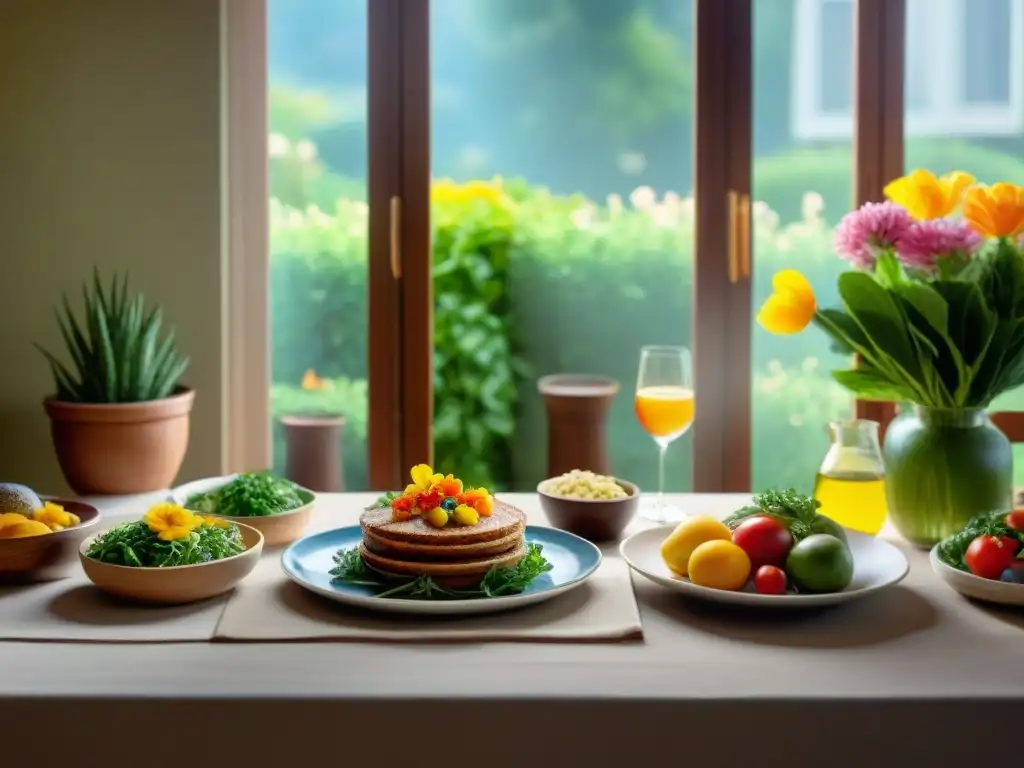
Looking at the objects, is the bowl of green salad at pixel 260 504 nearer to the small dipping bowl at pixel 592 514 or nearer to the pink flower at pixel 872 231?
the small dipping bowl at pixel 592 514

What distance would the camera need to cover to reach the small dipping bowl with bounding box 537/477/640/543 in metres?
1.63

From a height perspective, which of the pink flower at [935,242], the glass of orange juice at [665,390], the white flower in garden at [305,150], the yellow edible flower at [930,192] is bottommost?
the glass of orange juice at [665,390]

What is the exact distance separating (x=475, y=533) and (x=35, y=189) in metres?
1.95

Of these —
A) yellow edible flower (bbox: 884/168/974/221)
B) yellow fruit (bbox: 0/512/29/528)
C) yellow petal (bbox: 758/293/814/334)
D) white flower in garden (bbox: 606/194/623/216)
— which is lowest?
yellow fruit (bbox: 0/512/29/528)

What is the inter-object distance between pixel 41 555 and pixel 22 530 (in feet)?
0.13

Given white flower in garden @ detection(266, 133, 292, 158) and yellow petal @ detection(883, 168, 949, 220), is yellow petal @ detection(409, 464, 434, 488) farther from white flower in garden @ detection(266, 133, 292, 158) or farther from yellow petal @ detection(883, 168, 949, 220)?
white flower in garden @ detection(266, 133, 292, 158)

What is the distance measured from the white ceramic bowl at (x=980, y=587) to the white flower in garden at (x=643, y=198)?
182 centimetres

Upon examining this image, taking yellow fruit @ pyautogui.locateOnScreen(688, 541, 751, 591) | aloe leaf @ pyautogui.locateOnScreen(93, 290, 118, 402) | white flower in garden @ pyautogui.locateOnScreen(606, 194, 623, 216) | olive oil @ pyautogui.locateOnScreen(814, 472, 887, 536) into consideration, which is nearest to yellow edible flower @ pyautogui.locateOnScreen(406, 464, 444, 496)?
yellow fruit @ pyautogui.locateOnScreen(688, 541, 751, 591)

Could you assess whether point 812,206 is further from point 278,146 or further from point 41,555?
point 41,555

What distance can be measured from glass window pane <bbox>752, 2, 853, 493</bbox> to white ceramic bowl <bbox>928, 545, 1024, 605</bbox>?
1.69 metres

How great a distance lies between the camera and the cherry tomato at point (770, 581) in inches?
51.9

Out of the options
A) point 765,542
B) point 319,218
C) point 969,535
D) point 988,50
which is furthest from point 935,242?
point 319,218

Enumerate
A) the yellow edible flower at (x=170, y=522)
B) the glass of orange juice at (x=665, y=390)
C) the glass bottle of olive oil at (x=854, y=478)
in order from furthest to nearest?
1. the glass of orange juice at (x=665, y=390)
2. the glass bottle of olive oil at (x=854, y=478)
3. the yellow edible flower at (x=170, y=522)

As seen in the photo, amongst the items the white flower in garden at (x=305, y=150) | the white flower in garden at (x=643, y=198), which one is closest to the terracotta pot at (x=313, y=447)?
the white flower in garden at (x=305, y=150)
